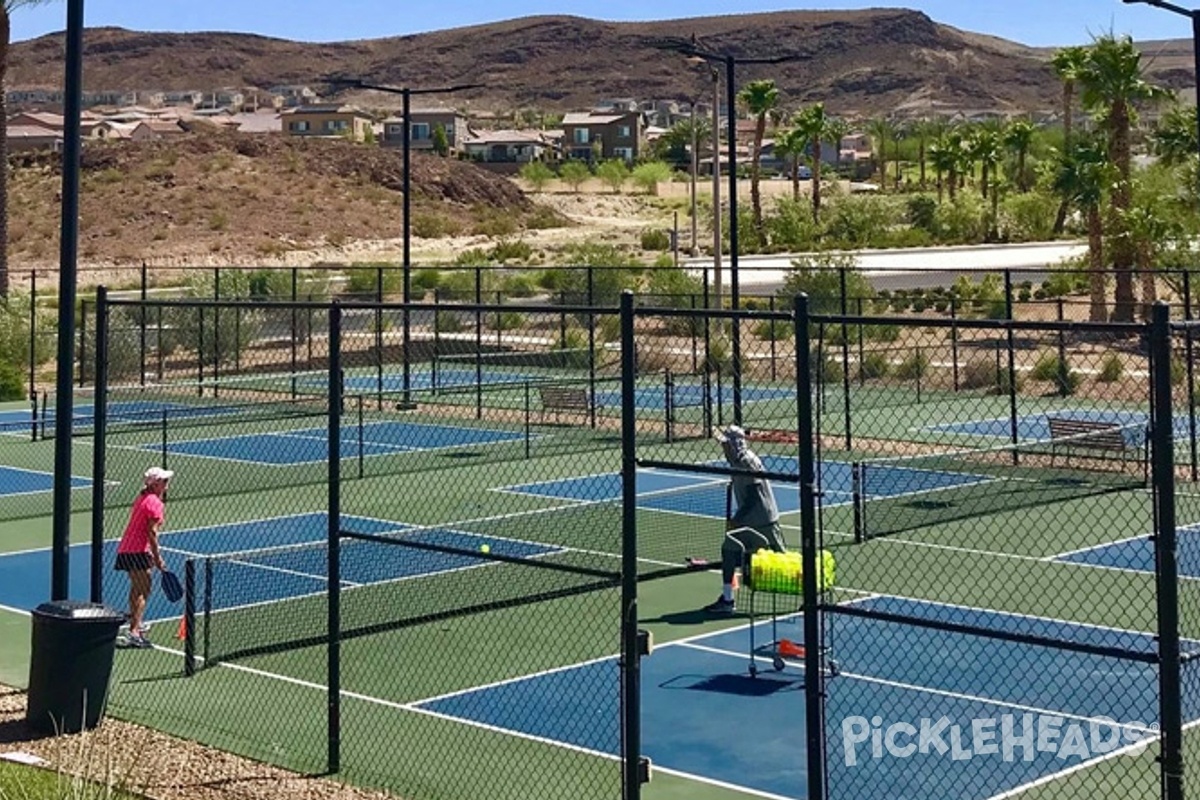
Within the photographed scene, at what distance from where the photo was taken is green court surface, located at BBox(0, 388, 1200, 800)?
12656 millimetres

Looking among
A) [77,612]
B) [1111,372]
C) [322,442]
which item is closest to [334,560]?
[77,612]

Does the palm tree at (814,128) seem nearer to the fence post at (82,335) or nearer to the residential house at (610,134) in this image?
the fence post at (82,335)

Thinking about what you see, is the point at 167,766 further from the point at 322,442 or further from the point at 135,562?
the point at 322,442

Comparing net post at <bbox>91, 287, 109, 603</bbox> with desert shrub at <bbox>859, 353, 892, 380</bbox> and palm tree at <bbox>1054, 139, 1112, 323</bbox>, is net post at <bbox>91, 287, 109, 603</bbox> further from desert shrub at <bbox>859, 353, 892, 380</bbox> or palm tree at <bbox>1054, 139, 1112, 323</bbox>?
palm tree at <bbox>1054, 139, 1112, 323</bbox>

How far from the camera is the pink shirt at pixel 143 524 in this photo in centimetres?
1578

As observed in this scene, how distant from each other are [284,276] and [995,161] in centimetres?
5475

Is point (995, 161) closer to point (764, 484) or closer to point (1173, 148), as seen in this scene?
point (1173, 148)

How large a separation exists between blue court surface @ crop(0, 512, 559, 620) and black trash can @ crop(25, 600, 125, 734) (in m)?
4.09

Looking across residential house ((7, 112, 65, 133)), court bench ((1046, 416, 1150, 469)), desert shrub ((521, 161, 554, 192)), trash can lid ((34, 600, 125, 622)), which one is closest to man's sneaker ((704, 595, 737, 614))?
trash can lid ((34, 600, 125, 622))

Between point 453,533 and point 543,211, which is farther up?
point 543,211

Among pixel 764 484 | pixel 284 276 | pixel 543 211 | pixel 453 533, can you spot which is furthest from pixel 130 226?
pixel 764 484

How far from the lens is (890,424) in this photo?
108 ft

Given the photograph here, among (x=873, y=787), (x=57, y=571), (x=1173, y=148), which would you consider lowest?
(x=873, y=787)

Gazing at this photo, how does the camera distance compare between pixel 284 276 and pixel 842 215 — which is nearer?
pixel 284 276
